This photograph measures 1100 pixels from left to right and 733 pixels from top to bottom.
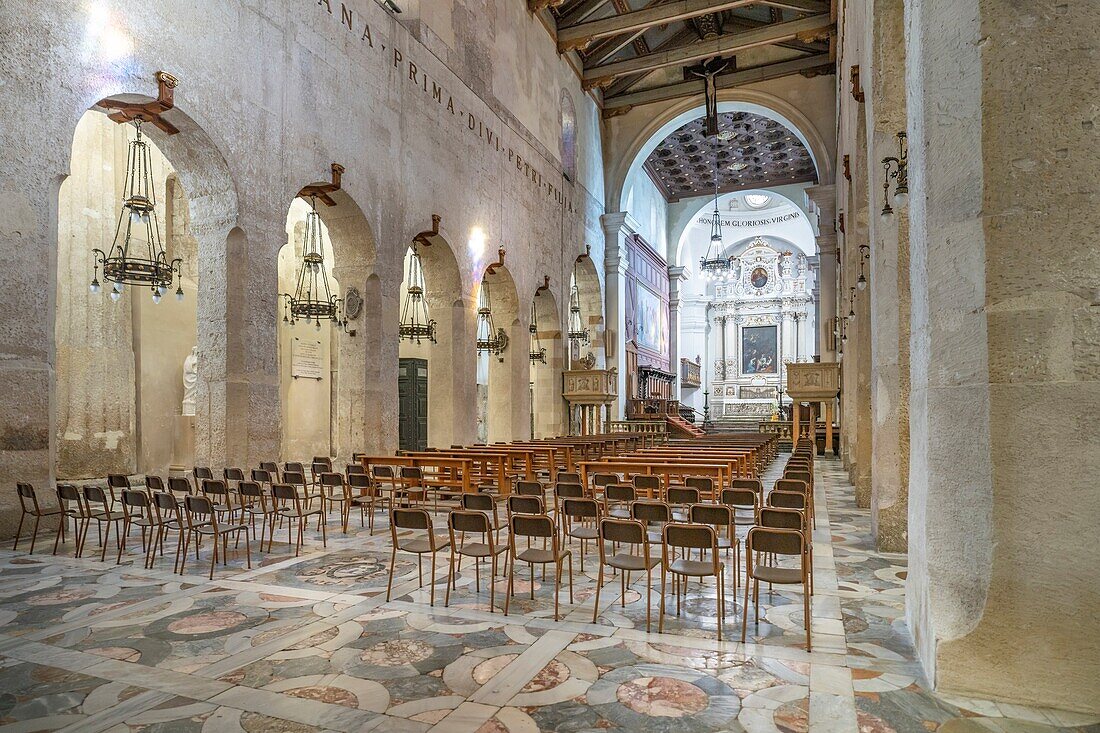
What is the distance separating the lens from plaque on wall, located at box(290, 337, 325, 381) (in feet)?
54.0

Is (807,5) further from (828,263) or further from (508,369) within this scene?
(508,369)

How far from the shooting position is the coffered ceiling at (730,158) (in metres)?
29.3

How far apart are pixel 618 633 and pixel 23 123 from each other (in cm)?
803

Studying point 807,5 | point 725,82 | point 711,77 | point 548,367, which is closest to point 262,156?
point 548,367

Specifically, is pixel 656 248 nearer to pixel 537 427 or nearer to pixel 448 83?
pixel 537 427

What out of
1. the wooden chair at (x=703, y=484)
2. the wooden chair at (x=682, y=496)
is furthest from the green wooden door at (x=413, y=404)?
the wooden chair at (x=682, y=496)

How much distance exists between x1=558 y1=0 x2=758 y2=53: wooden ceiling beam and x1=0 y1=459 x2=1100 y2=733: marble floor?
18912 millimetres

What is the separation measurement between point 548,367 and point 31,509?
15446mm

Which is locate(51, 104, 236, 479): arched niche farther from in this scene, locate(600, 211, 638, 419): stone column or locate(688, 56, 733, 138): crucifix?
locate(688, 56, 733, 138): crucifix

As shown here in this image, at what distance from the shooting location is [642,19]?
2034 cm

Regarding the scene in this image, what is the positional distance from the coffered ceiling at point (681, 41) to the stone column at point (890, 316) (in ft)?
48.0

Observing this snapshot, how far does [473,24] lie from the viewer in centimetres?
1633

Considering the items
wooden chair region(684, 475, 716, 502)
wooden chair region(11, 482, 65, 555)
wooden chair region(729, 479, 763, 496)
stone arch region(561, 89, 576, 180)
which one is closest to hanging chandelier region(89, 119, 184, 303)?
wooden chair region(11, 482, 65, 555)

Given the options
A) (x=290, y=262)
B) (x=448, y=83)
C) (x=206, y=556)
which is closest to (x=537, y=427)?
(x=290, y=262)
